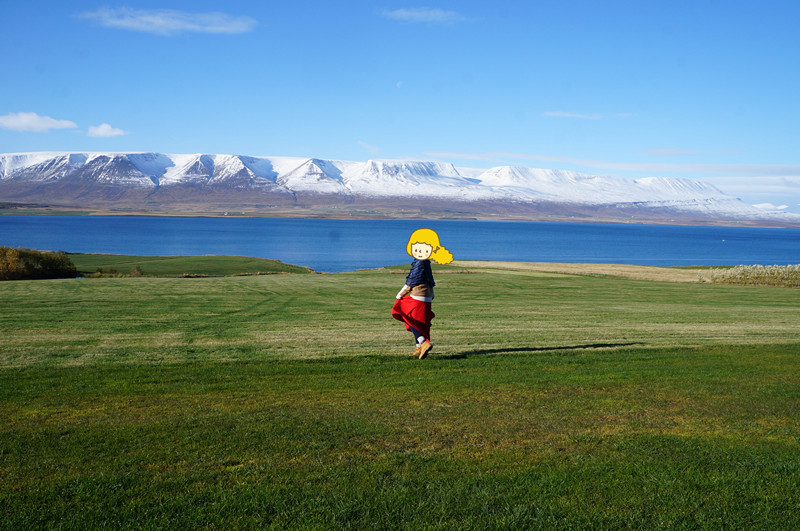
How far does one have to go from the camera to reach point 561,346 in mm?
16594

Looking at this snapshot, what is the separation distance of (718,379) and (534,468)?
22.7ft

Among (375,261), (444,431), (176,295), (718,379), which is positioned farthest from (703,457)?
(375,261)

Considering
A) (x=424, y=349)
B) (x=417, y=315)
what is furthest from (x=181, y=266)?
(x=424, y=349)

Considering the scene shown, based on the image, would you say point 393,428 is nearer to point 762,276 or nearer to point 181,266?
point 762,276

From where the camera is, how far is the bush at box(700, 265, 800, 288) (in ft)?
165

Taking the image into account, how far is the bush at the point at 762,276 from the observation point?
1976 inches

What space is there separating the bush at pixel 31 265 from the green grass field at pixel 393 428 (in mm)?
34058

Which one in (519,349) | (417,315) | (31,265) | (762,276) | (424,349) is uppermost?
(417,315)

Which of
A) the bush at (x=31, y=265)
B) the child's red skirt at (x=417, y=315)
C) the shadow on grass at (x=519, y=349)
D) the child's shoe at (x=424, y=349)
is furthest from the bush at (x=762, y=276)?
the bush at (x=31, y=265)

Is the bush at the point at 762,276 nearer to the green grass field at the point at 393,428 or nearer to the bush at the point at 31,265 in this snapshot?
the green grass field at the point at 393,428

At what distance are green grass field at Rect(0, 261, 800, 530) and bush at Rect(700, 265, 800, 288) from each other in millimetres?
35397

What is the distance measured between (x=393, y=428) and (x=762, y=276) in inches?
2046

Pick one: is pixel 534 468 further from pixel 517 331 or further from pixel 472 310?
pixel 472 310

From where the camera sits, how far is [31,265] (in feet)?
166
